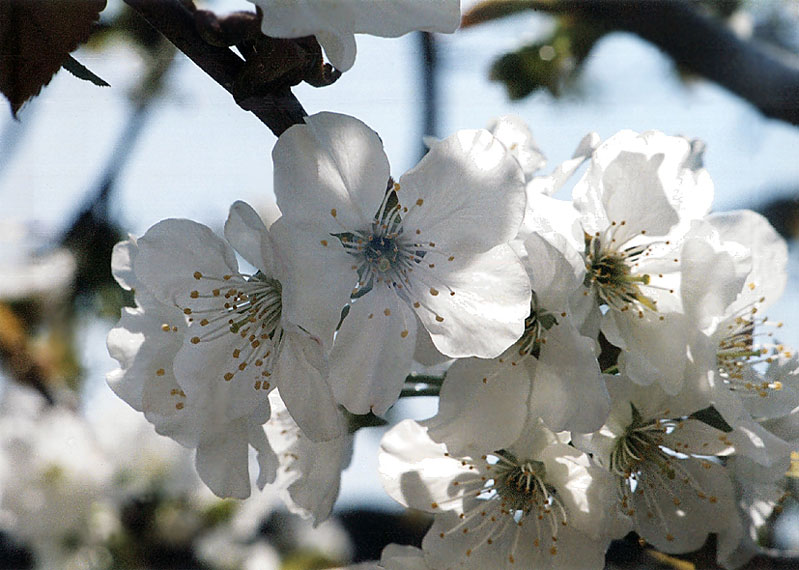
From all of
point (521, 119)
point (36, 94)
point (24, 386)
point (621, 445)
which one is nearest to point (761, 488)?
point (621, 445)

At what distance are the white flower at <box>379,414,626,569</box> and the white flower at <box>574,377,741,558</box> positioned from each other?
36 millimetres

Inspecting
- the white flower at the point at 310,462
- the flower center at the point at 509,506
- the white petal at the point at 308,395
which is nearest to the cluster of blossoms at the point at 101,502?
the white flower at the point at 310,462

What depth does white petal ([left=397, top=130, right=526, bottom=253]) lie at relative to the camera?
573mm

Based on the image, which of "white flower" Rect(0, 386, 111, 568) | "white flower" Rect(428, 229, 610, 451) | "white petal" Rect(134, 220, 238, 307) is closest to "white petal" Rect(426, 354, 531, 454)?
"white flower" Rect(428, 229, 610, 451)

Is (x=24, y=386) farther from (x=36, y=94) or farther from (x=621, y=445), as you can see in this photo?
(x=621, y=445)

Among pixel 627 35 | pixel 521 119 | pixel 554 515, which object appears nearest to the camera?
pixel 554 515

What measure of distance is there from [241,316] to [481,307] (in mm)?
220

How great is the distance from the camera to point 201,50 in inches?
21.0

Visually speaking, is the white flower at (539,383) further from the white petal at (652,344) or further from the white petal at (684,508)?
the white petal at (684,508)

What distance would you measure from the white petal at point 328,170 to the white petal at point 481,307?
93 mm

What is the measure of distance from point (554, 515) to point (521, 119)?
0.42 metres

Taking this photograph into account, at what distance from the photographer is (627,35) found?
1476 millimetres

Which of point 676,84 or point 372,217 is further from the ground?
point 372,217

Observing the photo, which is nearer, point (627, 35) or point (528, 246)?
point (528, 246)
